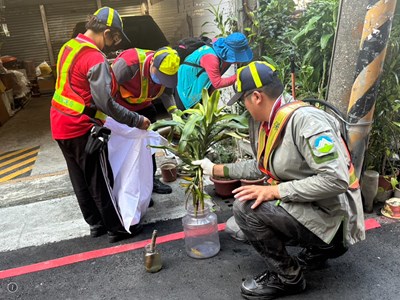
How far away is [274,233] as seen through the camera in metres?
2.13

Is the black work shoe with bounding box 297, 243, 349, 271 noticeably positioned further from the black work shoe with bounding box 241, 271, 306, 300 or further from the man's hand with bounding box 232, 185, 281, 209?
the man's hand with bounding box 232, 185, 281, 209

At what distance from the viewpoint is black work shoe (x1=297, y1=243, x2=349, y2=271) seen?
2350 millimetres

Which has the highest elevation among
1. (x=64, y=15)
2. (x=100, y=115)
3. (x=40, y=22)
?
(x=64, y=15)

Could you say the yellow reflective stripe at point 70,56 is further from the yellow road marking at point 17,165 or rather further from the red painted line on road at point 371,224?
the yellow road marking at point 17,165

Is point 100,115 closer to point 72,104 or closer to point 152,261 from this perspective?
point 72,104

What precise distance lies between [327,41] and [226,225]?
5.95 feet

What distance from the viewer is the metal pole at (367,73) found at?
8.46 feet

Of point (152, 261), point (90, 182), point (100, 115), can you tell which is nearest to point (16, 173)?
point (90, 182)

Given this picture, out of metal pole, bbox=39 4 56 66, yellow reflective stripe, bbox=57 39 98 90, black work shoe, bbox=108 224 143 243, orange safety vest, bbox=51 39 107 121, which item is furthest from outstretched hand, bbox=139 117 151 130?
metal pole, bbox=39 4 56 66

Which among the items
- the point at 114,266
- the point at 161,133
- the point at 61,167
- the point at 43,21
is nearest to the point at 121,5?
the point at 43,21

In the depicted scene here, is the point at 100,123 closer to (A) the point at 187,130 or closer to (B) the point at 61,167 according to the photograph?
(A) the point at 187,130

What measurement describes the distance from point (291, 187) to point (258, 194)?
20 cm

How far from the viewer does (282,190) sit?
1999 mm

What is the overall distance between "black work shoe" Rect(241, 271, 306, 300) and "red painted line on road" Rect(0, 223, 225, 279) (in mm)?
889
